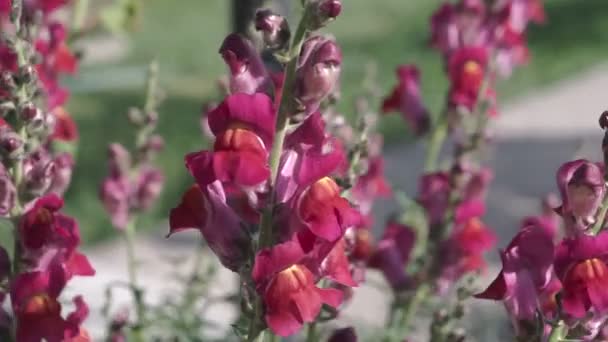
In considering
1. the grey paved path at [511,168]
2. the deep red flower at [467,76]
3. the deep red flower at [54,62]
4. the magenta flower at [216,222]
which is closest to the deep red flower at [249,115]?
the magenta flower at [216,222]

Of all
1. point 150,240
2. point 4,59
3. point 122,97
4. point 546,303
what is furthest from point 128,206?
point 122,97

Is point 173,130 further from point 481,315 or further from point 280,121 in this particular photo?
point 280,121

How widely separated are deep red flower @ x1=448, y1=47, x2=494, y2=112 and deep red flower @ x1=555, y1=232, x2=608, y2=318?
108 centimetres

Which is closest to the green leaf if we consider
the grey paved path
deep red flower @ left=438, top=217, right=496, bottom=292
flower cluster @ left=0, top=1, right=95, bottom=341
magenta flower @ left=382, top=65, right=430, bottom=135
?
magenta flower @ left=382, top=65, right=430, bottom=135

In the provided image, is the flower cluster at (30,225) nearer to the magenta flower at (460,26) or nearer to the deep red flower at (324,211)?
the deep red flower at (324,211)

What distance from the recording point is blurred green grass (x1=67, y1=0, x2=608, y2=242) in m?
6.77

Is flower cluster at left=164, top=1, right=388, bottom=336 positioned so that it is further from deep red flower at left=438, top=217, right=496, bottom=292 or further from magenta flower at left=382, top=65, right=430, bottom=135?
magenta flower at left=382, top=65, right=430, bottom=135

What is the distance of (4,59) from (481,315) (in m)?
1.11

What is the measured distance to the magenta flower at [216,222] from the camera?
59.8 inches

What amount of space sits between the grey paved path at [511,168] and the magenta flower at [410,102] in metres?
1.57

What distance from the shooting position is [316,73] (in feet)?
4.56

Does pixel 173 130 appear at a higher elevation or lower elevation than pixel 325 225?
lower

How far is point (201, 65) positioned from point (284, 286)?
8.27 m

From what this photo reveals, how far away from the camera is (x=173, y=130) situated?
7.52 metres
